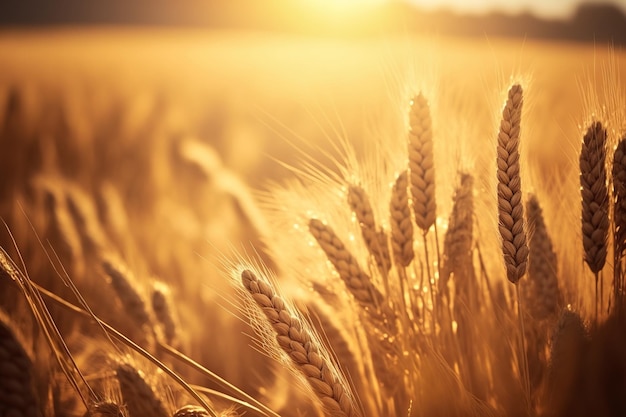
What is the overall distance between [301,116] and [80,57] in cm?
459

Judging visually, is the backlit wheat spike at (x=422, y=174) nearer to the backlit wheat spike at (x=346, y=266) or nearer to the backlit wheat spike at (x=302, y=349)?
the backlit wheat spike at (x=346, y=266)

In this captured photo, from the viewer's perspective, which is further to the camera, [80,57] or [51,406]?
[80,57]

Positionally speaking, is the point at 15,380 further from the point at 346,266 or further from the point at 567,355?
the point at 567,355

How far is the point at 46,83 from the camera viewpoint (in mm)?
4992

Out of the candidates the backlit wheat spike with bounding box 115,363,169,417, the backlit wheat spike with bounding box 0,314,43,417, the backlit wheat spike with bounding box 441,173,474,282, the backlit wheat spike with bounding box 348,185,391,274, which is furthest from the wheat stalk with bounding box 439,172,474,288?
the backlit wheat spike with bounding box 0,314,43,417

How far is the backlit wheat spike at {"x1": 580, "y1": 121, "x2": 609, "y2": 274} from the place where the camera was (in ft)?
2.89

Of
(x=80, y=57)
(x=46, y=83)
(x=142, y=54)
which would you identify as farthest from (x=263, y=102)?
(x=142, y=54)

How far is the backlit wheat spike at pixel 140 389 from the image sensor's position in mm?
883

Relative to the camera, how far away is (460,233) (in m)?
0.97

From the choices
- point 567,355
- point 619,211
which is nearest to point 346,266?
point 567,355

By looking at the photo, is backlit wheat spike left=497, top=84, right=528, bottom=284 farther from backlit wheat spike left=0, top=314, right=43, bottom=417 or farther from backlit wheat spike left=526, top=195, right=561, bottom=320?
backlit wheat spike left=0, top=314, right=43, bottom=417

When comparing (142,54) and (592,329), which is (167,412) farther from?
(142,54)

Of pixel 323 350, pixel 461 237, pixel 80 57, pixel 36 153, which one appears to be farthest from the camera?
pixel 80 57

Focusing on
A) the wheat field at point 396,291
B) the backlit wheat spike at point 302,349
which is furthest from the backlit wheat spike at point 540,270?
the backlit wheat spike at point 302,349
